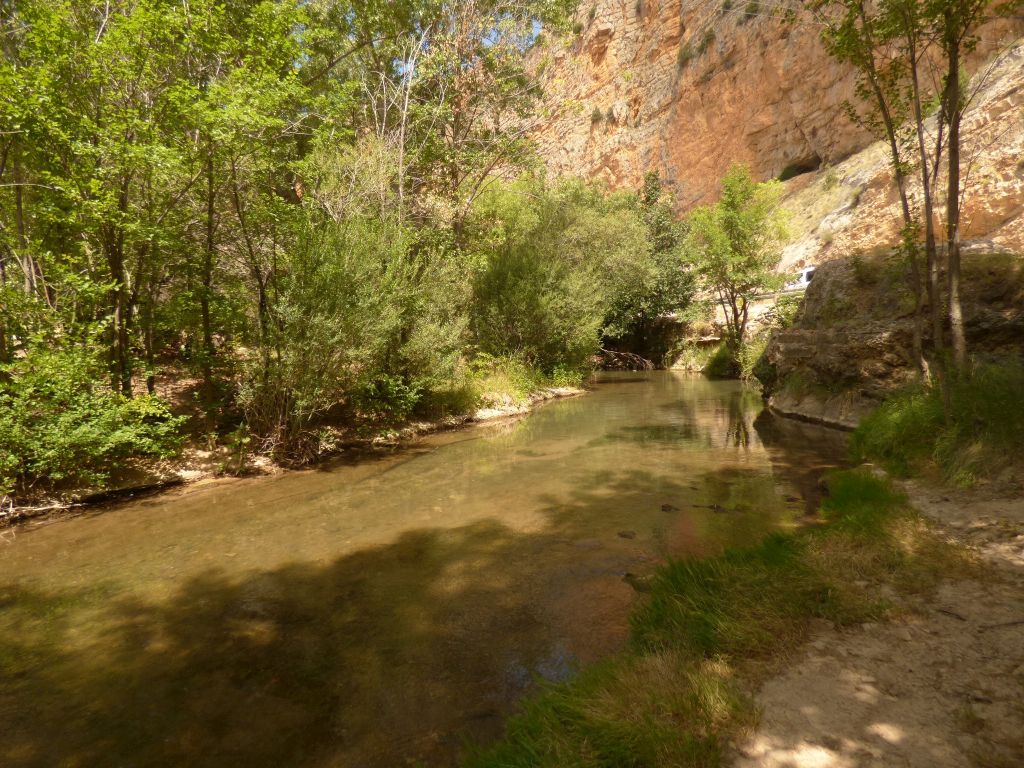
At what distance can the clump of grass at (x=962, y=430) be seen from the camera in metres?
5.88

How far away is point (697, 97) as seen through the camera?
49406 mm

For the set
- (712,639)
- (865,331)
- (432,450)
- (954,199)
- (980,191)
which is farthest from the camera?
(980,191)

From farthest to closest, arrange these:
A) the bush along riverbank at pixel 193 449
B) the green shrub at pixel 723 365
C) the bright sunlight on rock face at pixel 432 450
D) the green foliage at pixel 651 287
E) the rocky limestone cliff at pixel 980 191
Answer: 1. the green foliage at pixel 651 287
2. the green shrub at pixel 723 365
3. the rocky limestone cliff at pixel 980 191
4. the bush along riverbank at pixel 193 449
5. the bright sunlight on rock face at pixel 432 450

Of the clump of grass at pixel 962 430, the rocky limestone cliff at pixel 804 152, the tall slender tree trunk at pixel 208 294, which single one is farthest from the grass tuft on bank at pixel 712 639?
the tall slender tree trunk at pixel 208 294

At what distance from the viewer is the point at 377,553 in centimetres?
636

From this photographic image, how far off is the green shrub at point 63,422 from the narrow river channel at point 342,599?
3.21 ft

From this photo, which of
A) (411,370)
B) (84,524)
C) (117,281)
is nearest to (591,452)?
(411,370)

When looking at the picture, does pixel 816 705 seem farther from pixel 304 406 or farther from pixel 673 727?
pixel 304 406

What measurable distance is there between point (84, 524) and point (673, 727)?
9362mm

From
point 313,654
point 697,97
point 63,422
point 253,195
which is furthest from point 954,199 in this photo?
point 697,97

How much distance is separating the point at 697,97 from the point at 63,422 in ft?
188

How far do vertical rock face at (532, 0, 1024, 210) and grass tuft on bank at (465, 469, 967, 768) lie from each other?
34.2m

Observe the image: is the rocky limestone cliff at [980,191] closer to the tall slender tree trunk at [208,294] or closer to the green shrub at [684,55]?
the tall slender tree trunk at [208,294]

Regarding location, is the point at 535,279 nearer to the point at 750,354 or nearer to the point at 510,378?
the point at 510,378
